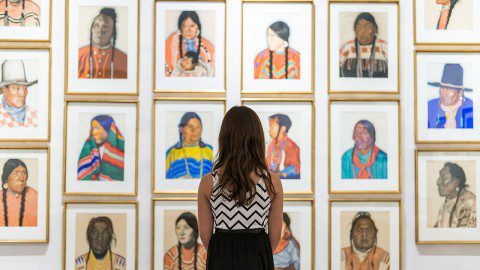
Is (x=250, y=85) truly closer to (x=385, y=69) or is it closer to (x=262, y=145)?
(x=385, y=69)

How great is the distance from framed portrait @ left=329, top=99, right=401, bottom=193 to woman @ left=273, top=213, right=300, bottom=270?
355 millimetres

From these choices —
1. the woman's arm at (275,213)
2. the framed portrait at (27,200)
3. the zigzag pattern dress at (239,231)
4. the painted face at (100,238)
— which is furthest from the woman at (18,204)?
the woman's arm at (275,213)

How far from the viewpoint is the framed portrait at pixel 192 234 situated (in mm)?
3531

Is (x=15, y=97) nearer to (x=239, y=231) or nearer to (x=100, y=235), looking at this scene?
(x=100, y=235)

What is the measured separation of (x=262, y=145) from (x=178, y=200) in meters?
1.13

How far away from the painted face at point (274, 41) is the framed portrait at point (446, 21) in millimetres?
804

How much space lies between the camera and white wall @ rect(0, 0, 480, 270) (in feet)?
11.7

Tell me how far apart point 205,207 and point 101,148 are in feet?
3.91

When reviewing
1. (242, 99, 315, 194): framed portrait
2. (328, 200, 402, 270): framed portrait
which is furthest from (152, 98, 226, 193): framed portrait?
(328, 200, 402, 270): framed portrait

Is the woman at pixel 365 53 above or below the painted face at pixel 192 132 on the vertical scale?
above

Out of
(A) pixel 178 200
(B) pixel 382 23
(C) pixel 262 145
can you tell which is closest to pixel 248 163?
(C) pixel 262 145

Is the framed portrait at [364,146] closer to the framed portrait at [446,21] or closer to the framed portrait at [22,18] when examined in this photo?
the framed portrait at [446,21]

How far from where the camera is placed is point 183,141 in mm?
3562

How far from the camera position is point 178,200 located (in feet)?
11.6
